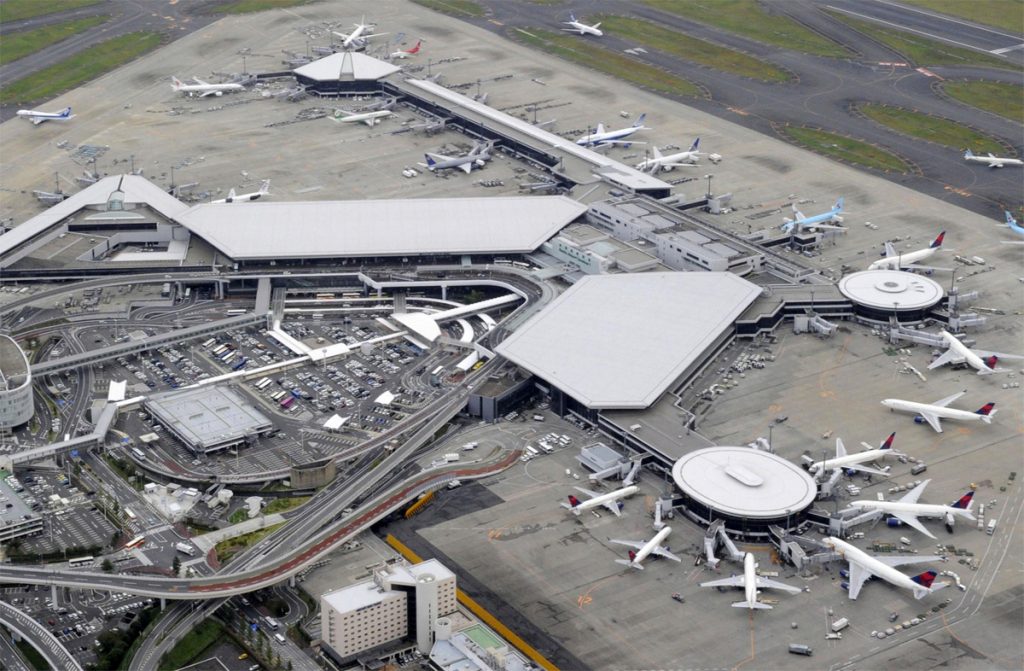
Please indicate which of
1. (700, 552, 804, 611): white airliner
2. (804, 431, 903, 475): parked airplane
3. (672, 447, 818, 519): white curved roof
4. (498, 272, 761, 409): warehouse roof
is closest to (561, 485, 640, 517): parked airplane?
(672, 447, 818, 519): white curved roof

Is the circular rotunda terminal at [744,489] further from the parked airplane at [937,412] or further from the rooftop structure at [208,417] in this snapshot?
the rooftop structure at [208,417]

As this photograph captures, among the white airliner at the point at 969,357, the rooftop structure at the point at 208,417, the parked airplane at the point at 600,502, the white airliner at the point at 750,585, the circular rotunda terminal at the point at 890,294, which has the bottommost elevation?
the rooftop structure at the point at 208,417

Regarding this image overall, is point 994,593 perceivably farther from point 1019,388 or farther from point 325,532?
point 325,532

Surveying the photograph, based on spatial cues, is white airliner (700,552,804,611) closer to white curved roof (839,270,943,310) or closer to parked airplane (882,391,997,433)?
parked airplane (882,391,997,433)

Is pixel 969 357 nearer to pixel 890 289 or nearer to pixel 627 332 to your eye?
pixel 890 289

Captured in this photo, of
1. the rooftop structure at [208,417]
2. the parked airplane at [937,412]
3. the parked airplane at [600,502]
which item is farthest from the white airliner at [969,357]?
the rooftop structure at [208,417]

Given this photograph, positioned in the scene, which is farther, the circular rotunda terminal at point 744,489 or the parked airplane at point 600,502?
the parked airplane at point 600,502

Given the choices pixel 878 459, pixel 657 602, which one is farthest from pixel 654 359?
pixel 657 602
